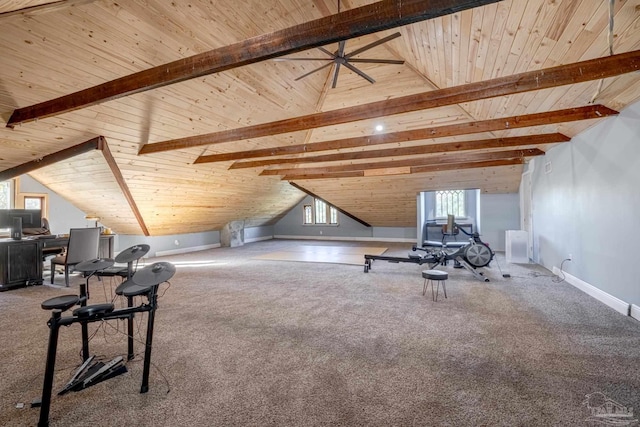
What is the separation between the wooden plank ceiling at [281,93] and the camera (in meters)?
2.51

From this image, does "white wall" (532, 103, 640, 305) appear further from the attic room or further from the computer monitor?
the computer monitor

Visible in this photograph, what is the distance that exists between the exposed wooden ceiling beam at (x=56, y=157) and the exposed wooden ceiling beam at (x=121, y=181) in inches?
4.8

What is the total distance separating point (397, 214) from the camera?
9.71 metres

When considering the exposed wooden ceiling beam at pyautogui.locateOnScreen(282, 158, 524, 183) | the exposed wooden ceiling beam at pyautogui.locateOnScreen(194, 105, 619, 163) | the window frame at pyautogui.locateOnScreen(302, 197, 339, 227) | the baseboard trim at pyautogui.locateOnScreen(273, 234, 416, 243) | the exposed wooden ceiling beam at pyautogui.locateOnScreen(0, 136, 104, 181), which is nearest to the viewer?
the exposed wooden ceiling beam at pyautogui.locateOnScreen(194, 105, 619, 163)

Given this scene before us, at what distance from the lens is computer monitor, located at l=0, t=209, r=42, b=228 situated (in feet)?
16.2

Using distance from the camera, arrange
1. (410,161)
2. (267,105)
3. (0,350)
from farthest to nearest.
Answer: (410,161)
(267,105)
(0,350)

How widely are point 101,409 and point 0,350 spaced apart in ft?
5.39

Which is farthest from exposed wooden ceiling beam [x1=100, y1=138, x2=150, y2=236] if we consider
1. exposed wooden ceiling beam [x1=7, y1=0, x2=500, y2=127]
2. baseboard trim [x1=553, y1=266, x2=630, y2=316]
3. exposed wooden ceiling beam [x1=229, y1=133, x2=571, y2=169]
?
baseboard trim [x1=553, y1=266, x2=630, y2=316]

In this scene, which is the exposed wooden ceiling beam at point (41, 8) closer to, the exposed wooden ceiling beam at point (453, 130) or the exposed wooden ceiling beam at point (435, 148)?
the exposed wooden ceiling beam at point (453, 130)

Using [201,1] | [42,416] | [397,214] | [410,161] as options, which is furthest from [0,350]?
[397,214]

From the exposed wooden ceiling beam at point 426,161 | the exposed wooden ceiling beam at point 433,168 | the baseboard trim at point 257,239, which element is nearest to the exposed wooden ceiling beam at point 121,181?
the exposed wooden ceiling beam at point 426,161

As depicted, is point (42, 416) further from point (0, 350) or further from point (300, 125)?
point (300, 125)

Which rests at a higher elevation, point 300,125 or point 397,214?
point 300,125

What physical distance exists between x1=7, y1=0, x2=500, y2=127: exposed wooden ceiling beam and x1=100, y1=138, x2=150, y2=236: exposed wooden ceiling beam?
1883mm
